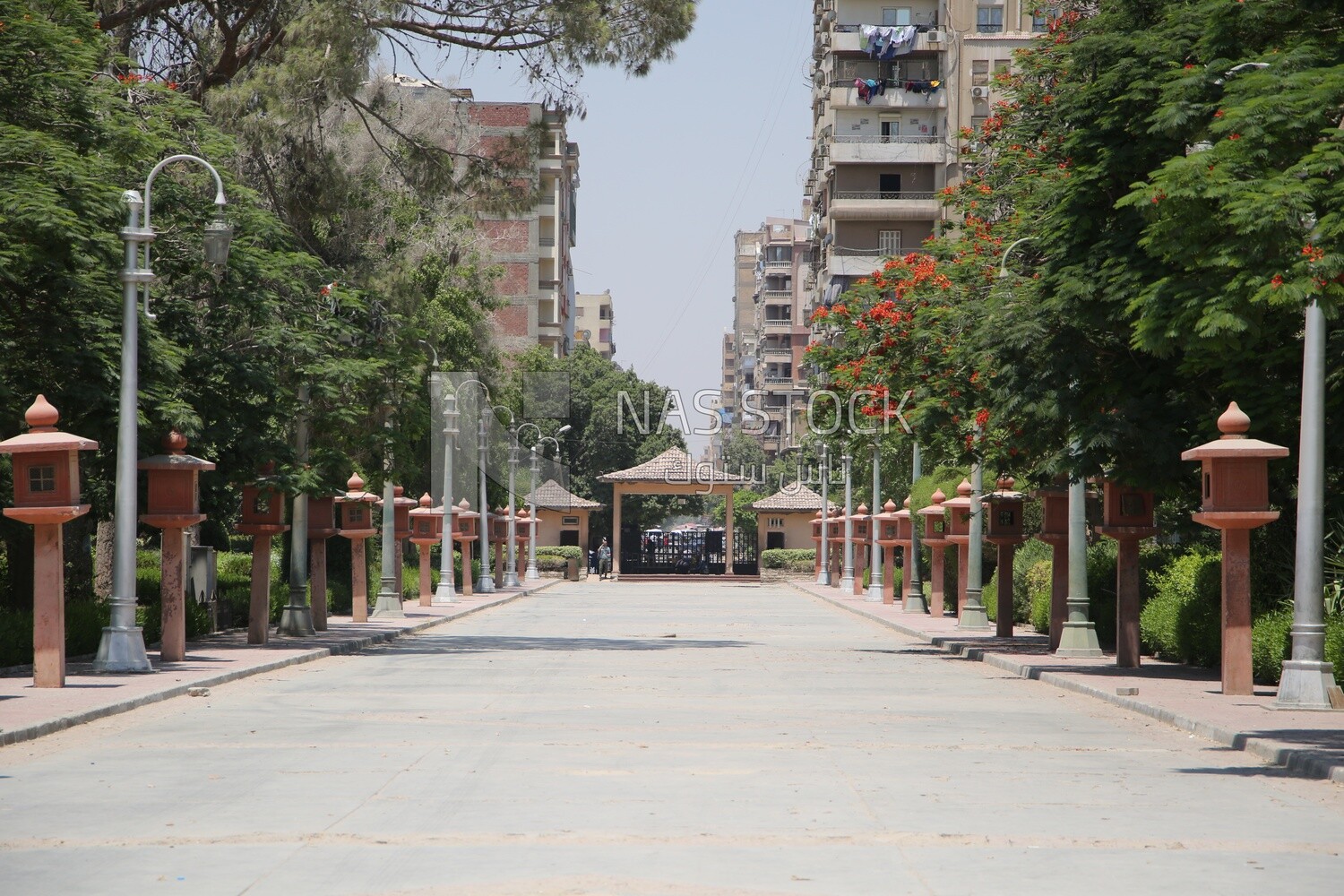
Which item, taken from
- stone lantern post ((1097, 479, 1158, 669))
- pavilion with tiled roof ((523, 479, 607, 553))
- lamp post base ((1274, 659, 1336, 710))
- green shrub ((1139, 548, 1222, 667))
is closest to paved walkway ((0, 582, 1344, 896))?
lamp post base ((1274, 659, 1336, 710))

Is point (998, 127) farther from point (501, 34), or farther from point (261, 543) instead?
point (261, 543)

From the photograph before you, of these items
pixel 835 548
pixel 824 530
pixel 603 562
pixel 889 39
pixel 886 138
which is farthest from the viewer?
pixel 603 562

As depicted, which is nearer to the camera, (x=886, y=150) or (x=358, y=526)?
(x=358, y=526)

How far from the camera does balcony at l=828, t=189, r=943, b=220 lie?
79.9 meters

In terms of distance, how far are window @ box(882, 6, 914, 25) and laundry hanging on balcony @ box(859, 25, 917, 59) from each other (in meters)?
1.47

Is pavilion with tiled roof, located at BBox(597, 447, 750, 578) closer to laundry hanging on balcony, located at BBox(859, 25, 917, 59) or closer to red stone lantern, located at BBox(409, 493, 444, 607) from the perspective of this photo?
laundry hanging on balcony, located at BBox(859, 25, 917, 59)

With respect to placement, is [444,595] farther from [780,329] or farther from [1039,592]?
[780,329]

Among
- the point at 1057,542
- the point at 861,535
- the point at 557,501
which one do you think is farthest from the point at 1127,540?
the point at 557,501

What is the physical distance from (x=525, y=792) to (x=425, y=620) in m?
27.8

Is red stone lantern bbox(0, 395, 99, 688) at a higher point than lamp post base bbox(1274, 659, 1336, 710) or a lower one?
higher

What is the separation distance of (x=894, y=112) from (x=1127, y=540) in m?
59.9

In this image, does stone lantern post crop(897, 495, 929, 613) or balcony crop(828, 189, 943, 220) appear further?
balcony crop(828, 189, 943, 220)

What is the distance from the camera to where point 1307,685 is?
1659 centimetres

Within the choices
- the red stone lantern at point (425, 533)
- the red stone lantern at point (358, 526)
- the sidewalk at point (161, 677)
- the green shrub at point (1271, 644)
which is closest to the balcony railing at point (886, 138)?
the red stone lantern at point (425, 533)
